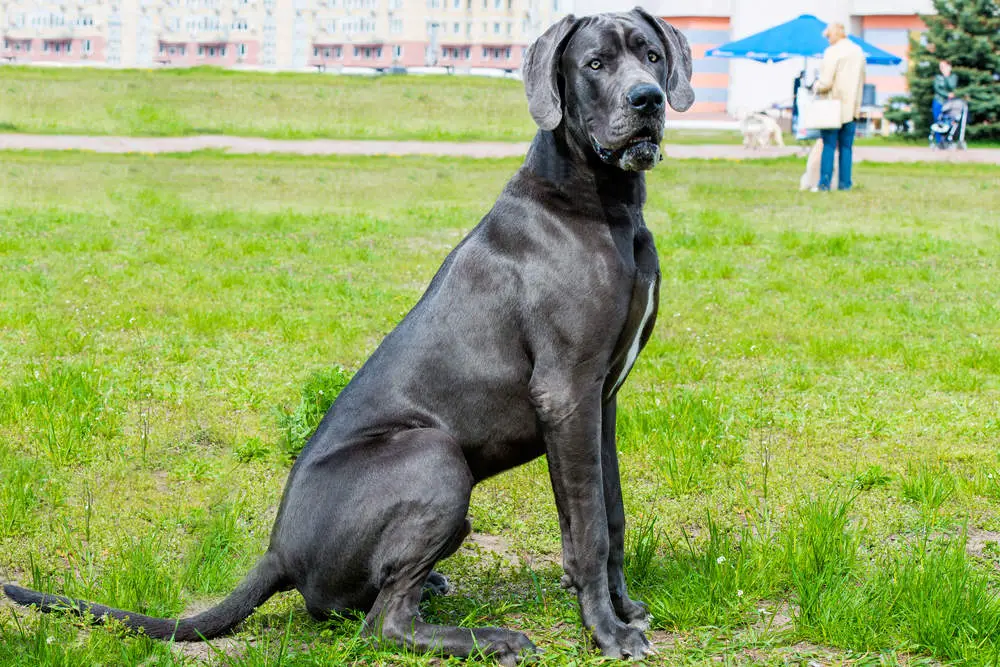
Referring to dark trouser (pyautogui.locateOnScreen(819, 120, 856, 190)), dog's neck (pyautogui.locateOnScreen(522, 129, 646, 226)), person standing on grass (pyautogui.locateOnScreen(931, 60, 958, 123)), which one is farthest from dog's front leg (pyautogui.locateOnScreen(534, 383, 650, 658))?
person standing on grass (pyautogui.locateOnScreen(931, 60, 958, 123))

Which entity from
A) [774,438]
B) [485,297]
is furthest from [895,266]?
[485,297]

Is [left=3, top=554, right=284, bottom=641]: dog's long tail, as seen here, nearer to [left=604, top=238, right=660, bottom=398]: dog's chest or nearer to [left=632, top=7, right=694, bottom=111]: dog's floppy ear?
[left=604, top=238, right=660, bottom=398]: dog's chest

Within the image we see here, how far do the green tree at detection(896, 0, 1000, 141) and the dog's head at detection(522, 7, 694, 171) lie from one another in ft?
87.8

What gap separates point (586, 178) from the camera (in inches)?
130

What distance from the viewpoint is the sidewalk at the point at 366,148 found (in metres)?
22.4

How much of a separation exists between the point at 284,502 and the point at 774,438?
9.92ft

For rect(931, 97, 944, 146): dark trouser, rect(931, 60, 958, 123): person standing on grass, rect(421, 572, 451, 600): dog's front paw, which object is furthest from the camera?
rect(931, 97, 944, 146): dark trouser

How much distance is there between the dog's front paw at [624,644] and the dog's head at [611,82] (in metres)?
1.37

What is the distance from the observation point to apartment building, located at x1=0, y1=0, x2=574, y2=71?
134 ft

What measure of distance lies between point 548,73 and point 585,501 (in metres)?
1.26

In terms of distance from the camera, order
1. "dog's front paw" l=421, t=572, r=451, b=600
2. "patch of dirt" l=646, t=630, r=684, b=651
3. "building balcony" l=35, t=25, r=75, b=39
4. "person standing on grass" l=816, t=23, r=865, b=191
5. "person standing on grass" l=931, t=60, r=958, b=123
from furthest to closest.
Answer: "building balcony" l=35, t=25, r=75, b=39, "person standing on grass" l=931, t=60, r=958, b=123, "person standing on grass" l=816, t=23, r=865, b=191, "dog's front paw" l=421, t=572, r=451, b=600, "patch of dirt" l=646, t=630, r=684, b=651

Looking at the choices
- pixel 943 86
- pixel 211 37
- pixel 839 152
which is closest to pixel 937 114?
pixel 943 86

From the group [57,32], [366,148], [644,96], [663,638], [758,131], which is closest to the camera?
[644,96]

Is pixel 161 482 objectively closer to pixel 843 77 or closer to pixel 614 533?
pixel 614 533
